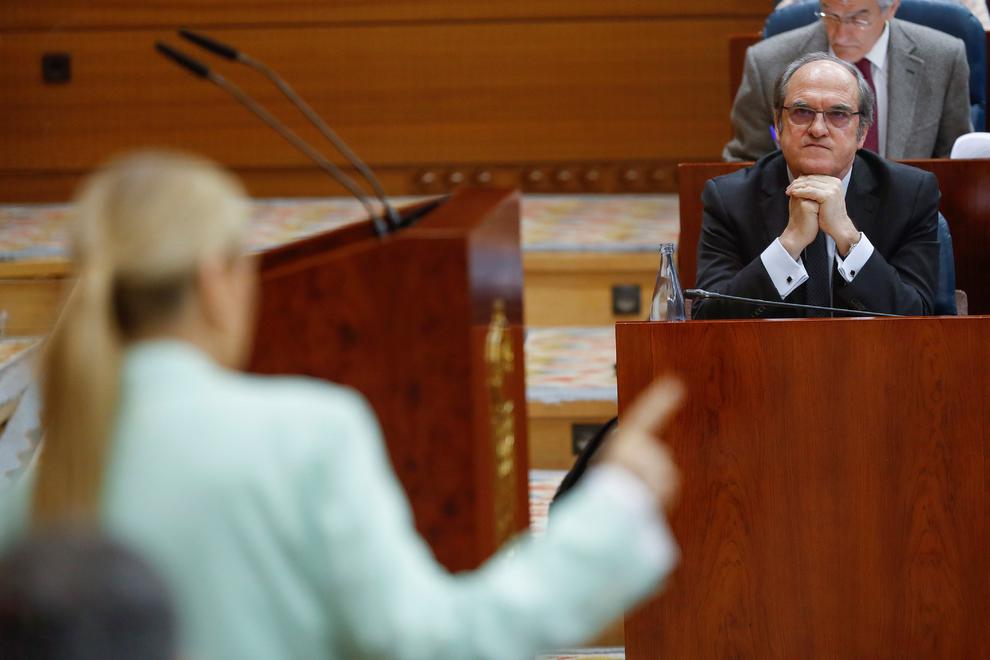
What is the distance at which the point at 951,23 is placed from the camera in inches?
143

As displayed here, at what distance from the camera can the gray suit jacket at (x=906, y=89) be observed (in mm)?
3395

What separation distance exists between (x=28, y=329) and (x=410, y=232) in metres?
2.83

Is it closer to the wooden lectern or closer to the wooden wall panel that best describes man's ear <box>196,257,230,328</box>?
the wooden lectern

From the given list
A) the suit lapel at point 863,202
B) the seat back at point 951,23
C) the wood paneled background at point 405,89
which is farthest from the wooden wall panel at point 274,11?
the suit lapel at point 863,202

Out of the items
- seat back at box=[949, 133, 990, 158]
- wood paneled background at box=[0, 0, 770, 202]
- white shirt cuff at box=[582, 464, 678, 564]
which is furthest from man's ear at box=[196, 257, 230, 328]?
wood paneled background at box=[0, 0, 770, 202]

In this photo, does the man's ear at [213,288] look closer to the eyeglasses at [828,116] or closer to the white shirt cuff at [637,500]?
the white shirt cuff at [637,500]

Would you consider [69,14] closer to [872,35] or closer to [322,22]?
[322,22]

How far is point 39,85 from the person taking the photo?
5129 mm

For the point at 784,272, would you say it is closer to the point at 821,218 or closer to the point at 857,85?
the point at 821,218

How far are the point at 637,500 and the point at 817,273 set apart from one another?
1563mm

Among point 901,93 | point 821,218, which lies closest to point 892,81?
point 901,93

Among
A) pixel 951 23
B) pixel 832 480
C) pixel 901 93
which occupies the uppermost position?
pixel 951 23

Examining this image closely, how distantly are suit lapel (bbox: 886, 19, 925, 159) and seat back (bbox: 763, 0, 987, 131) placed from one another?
256 millimetres

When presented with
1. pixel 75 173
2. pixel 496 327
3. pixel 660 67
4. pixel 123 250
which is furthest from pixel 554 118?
pixel 123 250
